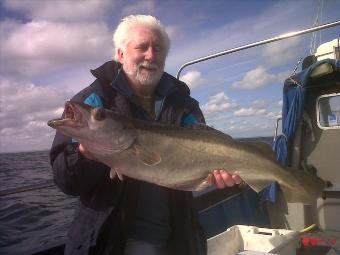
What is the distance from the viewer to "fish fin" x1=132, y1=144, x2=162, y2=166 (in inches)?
139

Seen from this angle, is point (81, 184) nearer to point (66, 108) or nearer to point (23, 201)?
point (66, 108)

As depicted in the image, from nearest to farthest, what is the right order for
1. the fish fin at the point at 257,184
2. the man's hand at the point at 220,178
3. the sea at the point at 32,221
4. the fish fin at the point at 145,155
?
the fish fin at the point at 145,155 → the man's hand at the point at 220,178 → the fish fin at the point at 257,184 → the sea at the point at 32,221

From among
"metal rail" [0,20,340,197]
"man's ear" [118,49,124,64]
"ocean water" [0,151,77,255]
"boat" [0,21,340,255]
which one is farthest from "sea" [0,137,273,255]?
"man's ear" [118,49,124,64]

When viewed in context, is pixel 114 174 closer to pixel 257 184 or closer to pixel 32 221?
pixel 257 184

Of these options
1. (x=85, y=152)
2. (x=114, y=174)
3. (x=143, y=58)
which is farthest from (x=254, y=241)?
(x=85, y=152)

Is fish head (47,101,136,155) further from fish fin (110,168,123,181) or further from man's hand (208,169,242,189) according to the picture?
man's hand (208,169,242,189)

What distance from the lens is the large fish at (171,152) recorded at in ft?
11.0

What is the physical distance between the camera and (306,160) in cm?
854

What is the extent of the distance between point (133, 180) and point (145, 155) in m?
0.41

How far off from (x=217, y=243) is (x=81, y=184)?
3870 mm

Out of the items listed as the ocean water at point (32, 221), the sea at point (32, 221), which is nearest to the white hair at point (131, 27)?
the sea at point (32, 221)

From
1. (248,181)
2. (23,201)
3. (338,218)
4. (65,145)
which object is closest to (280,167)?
(248,181)

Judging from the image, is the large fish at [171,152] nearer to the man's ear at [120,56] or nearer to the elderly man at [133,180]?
the elderly man at [133,180]

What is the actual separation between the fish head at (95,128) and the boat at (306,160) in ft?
14.8
